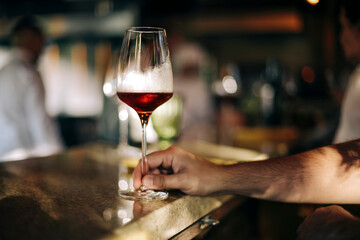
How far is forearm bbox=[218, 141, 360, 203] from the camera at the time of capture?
2.68 feet

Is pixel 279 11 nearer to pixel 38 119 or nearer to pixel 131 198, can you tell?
pixel 38 119

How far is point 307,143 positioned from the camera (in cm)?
167

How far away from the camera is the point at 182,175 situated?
762 millimetres

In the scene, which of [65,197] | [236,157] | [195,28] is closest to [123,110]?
[236,157]

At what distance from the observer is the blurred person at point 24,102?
2.97 meters

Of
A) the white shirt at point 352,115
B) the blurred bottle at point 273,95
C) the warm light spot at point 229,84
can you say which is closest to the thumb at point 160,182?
the white shirt at point 352,115

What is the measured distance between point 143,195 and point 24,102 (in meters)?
2.67

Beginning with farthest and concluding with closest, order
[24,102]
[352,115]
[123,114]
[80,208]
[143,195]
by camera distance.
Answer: [24,102] < [123,114] < [352,115] < [143,195] < [80,208]

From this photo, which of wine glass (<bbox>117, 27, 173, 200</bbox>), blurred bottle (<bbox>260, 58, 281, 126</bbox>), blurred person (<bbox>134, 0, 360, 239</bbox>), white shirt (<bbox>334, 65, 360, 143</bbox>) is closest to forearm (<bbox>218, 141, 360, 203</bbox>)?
blurred person (<bbox>134, 0, 360, 239</bbox>)

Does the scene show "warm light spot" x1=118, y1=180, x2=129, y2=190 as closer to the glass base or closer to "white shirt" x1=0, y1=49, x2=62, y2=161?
the glass base

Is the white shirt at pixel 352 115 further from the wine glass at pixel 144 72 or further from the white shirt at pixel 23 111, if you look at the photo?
the white shirt at pixel 23 111

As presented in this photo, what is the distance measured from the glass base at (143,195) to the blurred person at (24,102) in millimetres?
2341

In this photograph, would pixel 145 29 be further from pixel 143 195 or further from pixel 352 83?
pixel 352 83

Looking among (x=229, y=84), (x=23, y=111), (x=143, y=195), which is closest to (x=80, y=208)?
(x=143, y=195)
